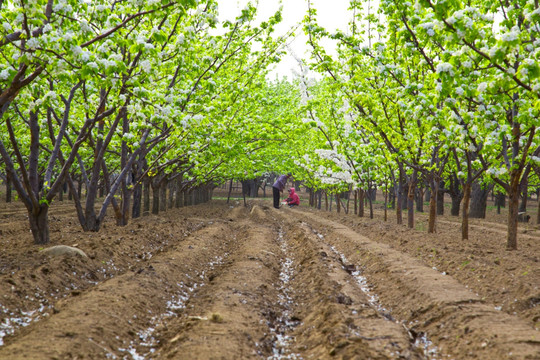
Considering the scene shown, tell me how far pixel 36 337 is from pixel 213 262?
527 cm

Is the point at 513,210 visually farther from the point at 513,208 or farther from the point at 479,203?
the point at 479,203

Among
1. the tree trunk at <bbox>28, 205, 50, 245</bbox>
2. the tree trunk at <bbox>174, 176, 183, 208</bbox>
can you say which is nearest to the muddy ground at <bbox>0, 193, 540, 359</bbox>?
the tree trunk at <bbox>28, 205, 50, 245</bbox>

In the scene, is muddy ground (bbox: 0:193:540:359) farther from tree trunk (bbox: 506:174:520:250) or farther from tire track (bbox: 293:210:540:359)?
tree trunk (bbox: 506:174:520:250)

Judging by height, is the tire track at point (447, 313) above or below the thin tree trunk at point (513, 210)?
below

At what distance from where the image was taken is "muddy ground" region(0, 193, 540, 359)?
4.39 m

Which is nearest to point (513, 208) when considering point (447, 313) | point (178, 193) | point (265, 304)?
point (447, 313)

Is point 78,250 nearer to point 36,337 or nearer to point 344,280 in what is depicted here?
point 36,337

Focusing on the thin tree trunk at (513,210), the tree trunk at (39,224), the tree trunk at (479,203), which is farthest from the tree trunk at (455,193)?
the tree trunk at (39,224)

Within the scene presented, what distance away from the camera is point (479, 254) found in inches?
352

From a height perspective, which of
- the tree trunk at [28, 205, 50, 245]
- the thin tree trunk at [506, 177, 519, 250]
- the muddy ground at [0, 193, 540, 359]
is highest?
the thin tree trunk at [506, 177, 519, 250]

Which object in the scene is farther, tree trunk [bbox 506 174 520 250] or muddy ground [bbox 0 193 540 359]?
tree trunk [bbox 506 174 520 250]

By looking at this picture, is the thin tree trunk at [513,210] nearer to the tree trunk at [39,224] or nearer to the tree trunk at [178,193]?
the tree trunk at [39,224]

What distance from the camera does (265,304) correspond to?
614cm

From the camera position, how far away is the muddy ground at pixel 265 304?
4387mm
